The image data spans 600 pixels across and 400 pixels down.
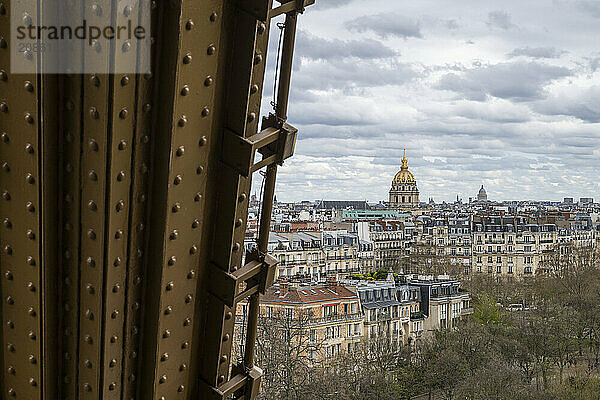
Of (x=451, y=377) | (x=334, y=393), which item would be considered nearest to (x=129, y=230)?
(x=334, y=393)

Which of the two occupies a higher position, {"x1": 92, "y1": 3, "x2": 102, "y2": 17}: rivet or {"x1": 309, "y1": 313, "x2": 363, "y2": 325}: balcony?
{"x1": 92, "y1": 3, "x2": 102, "y2": 17}: rivet

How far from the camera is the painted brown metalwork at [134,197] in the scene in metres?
1.05

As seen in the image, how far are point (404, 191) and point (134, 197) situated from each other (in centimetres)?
7323

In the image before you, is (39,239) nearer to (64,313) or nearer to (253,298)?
(64,313)

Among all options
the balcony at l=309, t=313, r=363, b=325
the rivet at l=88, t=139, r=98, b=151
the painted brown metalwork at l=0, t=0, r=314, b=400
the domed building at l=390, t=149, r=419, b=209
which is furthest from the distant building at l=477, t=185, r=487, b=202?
the rivet at l=88, t=139, r=98, b=151

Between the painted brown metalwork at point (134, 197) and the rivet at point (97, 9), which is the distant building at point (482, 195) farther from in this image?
the rivet at point (97, 9)

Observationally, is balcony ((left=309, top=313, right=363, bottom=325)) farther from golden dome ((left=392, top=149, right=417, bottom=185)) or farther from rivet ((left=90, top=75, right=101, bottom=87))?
golden dome ((left=392, top=149, right=417, bottom=185))

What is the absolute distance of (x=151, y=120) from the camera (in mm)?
1093

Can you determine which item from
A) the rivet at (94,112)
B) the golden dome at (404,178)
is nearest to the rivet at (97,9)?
the rivet at (94,112)

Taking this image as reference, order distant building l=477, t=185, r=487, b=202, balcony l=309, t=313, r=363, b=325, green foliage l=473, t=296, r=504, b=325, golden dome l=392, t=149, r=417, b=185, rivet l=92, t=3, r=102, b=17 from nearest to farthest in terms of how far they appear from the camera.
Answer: rivet l=92, t=3, r=102, b=17, balcony l=309, t=313, r=363, b=325, green foliage l=473, t=296, r=504, b=325, golden dome l=392, t=149, r=417, b=185, distant building l=477, t=185, r=487, b=202

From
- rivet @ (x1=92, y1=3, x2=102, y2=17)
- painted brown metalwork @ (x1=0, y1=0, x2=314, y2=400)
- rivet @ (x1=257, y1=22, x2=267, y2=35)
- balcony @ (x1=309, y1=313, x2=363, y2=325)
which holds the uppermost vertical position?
rivet @ (x1=257, y1=22, x2=267, y2=35)

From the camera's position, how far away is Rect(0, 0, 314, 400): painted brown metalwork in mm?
1050

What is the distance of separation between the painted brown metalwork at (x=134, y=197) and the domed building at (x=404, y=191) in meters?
71.3

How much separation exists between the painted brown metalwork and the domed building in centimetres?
7132
